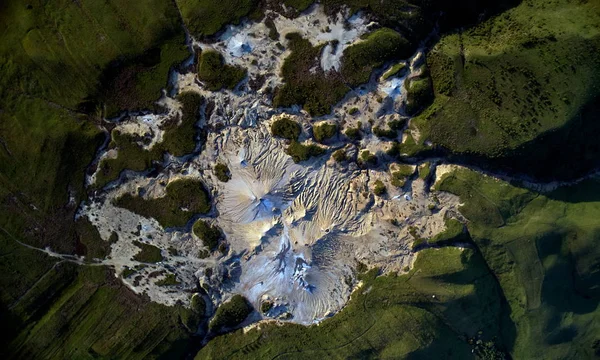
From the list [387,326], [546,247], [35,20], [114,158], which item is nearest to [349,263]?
[387,326]

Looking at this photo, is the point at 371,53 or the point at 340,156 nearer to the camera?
the point at 371,53

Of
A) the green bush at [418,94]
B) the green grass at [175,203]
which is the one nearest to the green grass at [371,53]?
the green bush at [418,94]

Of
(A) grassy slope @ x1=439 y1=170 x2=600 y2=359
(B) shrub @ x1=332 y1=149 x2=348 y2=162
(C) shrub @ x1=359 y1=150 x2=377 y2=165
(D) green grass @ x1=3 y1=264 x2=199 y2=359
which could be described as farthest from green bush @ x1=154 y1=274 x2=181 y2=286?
(A) grassy slope @ x1=439 y1=170 x2=600 y2=359

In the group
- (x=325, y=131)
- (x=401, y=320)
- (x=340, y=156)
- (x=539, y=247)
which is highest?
(x=325, y=131)

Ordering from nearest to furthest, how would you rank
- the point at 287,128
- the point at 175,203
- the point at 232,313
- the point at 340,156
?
the point at 287,128 < the point at 340,156 < the point at 175,203 < the point at 232,313

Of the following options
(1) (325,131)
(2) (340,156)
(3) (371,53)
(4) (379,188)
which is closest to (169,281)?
(2) (340,156)

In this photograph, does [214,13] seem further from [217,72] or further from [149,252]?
[149,252]
